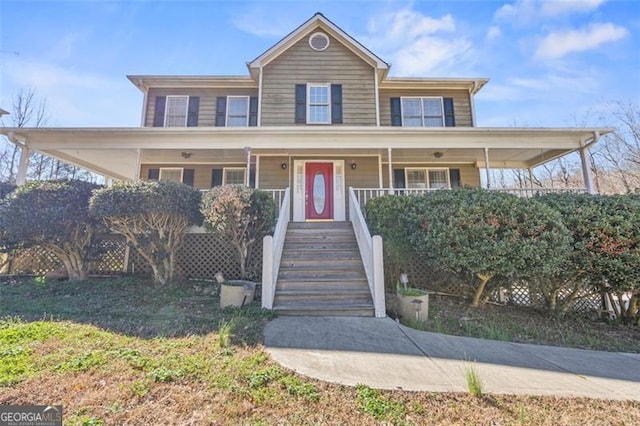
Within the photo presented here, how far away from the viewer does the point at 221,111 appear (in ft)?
39.2

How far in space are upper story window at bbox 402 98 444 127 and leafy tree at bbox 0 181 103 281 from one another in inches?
437

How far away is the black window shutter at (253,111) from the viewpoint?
11.8m

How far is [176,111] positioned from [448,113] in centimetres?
1131

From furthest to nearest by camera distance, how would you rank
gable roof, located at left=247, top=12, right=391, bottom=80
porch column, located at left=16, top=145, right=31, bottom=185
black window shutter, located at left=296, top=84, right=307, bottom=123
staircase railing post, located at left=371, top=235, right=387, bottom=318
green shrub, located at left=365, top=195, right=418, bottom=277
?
1. gable roof, located at left=247, top=12, right=391, bottom=80
2. black window shutter, located at left=296, top=84, right=307, bottom=123
3. porch column, located at left=16, top=145, right=31, bottom=185
4. green shrub, located at left=365, top=195, right=418, bottom=277
5. staircase railing post, located at left=371, top=235, right=387, bottom=318

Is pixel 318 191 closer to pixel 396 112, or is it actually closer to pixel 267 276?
pixel 396 112

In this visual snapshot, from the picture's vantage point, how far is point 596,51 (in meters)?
11.3

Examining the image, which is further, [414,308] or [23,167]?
[23,167]

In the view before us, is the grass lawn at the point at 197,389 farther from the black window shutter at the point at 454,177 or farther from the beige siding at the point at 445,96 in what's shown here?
the beige siding at the point at 445,96

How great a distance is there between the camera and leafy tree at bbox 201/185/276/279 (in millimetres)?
6383

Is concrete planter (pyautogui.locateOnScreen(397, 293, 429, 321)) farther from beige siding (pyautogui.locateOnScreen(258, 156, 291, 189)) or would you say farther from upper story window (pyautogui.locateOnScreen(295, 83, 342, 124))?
upper story window (pyautogui.locateOnScreen(295, 83, 342, 124))

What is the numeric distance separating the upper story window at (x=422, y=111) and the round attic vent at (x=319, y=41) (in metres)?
3.54

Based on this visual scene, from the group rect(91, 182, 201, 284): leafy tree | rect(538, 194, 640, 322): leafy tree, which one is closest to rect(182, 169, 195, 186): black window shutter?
rect(91, 182, 201, 284): leafy tree

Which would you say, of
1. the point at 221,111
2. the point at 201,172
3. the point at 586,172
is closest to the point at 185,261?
the point at 201,172

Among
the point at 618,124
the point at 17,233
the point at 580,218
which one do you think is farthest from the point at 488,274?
the point at 618,124
